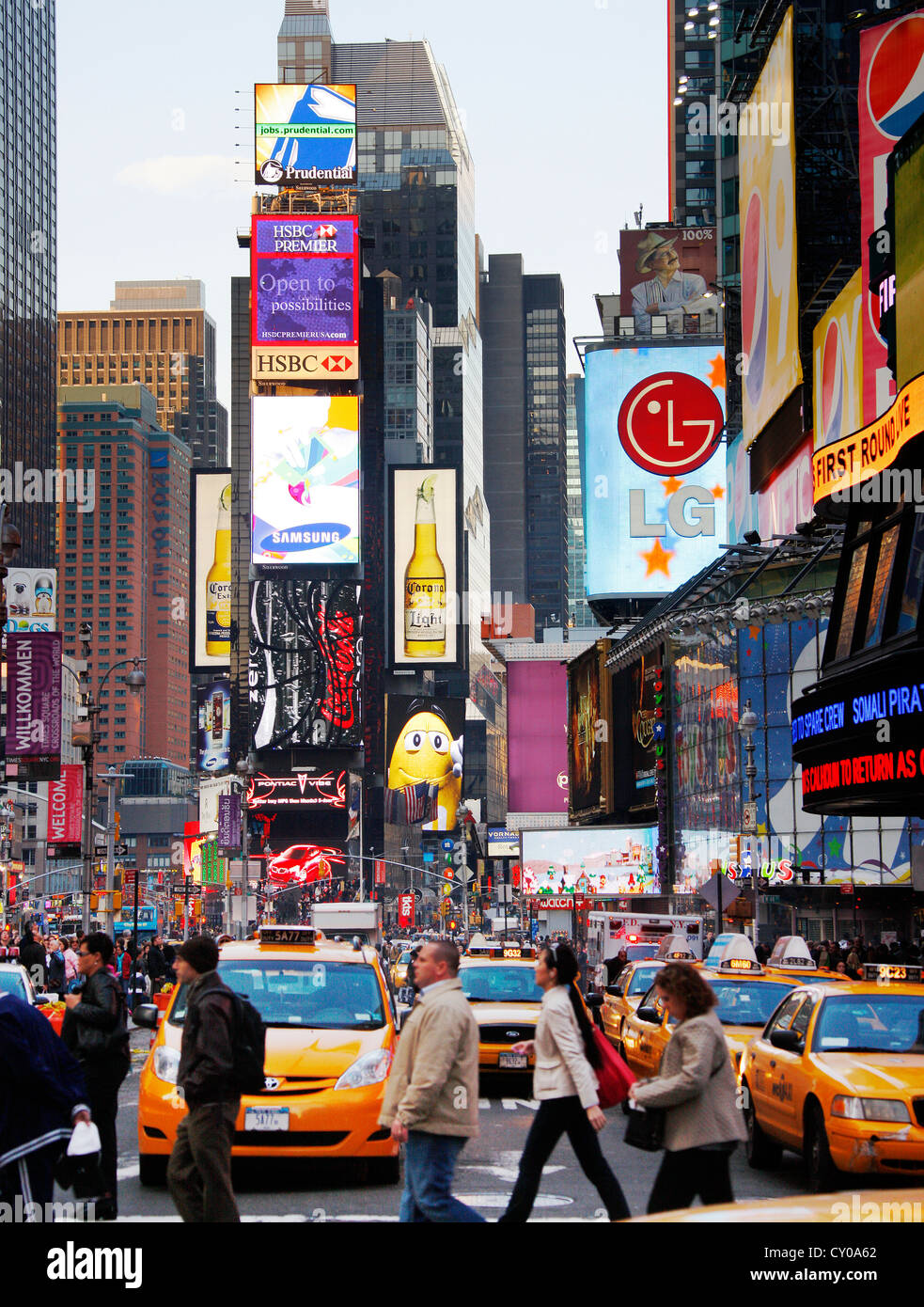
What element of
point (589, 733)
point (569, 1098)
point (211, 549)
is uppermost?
point (211, 549)

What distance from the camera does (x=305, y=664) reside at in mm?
136625

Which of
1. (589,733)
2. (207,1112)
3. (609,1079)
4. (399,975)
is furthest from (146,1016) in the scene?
(589,733)

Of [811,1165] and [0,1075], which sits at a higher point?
[0,1075]

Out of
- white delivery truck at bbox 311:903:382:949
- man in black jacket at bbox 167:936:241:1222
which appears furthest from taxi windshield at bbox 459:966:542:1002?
white delivery truck at bbox 311:903:382:949

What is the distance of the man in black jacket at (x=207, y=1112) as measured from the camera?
8789 mm

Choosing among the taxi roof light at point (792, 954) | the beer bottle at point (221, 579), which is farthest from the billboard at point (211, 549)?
the taxi roof light at point (792, 954)

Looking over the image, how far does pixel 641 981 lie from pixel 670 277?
81411mm

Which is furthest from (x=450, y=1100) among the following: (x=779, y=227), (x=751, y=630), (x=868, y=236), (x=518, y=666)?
(x=518, y=666)

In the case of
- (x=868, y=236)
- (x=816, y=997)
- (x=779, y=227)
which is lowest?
(x=816, y=997)

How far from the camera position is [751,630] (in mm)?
61812

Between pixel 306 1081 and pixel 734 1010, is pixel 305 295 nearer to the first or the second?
pixel 734 1010

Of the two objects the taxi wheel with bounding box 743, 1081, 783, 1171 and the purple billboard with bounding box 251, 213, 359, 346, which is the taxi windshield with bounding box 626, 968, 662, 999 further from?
the purple billboard with bounding box 251, 213, 359, 346

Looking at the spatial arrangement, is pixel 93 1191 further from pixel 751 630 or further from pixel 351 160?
pixel 351 160

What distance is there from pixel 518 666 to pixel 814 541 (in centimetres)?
9885
